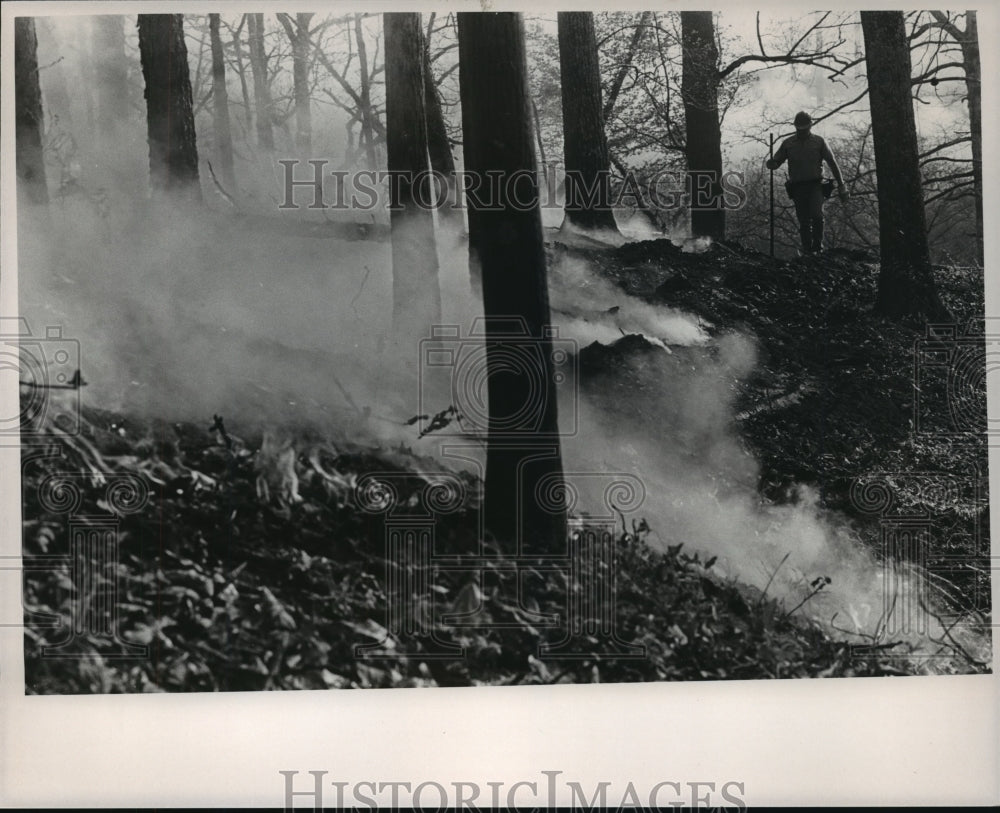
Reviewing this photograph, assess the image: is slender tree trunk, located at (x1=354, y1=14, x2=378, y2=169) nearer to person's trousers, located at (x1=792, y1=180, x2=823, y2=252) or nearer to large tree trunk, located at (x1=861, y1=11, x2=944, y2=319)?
person's trousers, located at (x1=792, y1=180, x2=823, y2=252)

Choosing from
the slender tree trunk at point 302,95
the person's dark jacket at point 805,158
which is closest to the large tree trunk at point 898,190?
the person's dark jacket at point 805,158

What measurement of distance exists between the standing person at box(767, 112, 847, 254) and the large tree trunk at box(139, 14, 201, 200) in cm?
253

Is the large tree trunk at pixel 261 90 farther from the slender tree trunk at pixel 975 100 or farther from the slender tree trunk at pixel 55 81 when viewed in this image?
the slender tree trunk at pixel 975 100

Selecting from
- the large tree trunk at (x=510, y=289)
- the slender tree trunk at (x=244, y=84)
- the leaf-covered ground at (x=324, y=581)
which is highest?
the slender tree trunk at (x=244, y=84)

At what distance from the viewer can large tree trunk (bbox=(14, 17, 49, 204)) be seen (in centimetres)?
374

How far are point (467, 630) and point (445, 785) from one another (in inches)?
26.8

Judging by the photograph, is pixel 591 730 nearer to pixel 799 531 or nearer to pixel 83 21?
pixel 799 531

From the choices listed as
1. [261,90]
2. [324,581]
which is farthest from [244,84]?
[324,581]

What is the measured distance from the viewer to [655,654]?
3.82 meters

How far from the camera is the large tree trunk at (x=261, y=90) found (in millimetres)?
3764

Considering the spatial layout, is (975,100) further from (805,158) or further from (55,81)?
(55,81)

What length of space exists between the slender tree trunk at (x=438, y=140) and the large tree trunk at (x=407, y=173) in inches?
0.9

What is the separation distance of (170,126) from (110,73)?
1.11 ft

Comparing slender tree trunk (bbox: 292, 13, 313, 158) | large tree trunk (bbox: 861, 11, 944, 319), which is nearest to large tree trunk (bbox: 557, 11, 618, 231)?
slender tree trunk (bbox: 292, 13, 313, 158)
